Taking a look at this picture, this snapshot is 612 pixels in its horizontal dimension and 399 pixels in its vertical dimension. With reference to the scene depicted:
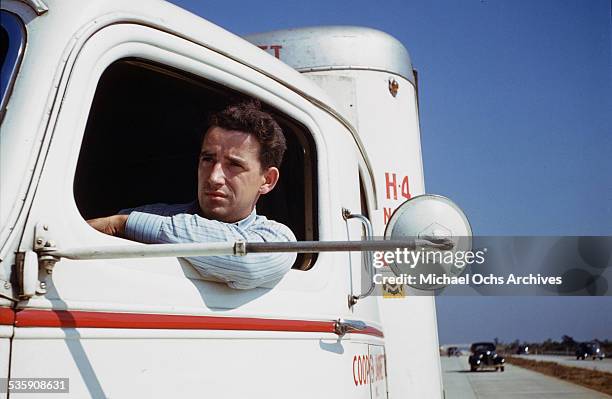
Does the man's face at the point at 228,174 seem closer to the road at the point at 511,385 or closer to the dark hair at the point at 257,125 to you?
the dark hair at the point at 257,125

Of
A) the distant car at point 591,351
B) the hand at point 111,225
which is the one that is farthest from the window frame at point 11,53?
the distant car at point 591,351

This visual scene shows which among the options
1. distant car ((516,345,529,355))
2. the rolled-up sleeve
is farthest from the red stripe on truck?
distant car ((516,345,529,355))

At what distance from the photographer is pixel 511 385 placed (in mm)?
12906

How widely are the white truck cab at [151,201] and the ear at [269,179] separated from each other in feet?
0.74

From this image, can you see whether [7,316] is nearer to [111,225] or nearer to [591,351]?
[111,225]

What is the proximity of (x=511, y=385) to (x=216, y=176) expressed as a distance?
1172cm

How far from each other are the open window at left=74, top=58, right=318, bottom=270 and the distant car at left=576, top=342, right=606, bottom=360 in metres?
1.27

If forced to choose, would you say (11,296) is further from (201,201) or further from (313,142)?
(313,142)

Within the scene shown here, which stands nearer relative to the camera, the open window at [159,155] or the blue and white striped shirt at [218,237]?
the blue and white striped shirt at [218,237]

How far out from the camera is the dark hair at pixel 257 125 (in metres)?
2.28

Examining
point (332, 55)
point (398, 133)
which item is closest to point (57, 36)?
point (332, 55)

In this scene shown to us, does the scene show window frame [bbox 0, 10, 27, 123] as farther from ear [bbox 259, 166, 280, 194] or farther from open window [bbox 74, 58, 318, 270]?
ear [bbox 259, 166, 280, 194]

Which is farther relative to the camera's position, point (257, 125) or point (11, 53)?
point (257, 125)

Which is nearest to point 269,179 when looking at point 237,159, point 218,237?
point 237,159
